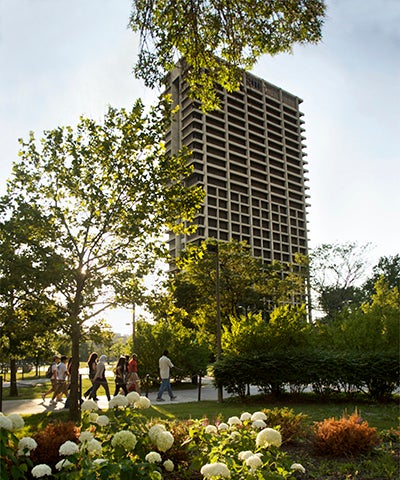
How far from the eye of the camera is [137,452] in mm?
3902

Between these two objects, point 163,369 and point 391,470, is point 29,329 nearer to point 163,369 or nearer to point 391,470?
point 163,369

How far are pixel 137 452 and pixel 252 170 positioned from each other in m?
97.7

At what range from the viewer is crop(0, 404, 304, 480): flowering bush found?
10.9 feet

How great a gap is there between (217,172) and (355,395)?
266 feet

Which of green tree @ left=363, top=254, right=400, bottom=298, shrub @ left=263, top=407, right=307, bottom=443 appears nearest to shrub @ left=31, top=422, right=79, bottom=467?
shrub @ left=263, top=407, right=307, bottom=443

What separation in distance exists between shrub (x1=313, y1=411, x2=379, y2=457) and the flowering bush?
0.97 metres

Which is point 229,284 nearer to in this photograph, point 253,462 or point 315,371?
point 315,371

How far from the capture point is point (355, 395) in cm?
1330

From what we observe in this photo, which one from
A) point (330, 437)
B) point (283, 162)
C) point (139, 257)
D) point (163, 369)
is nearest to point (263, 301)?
point (163, 369)

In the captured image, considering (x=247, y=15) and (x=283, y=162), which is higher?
(x=283, y=162)

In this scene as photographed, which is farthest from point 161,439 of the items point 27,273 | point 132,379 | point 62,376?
point 62,376

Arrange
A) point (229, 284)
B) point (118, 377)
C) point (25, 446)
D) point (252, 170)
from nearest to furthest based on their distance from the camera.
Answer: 1. point (25, 446)
2. point (118, 377)
3. point (229, 284)
4. point (252, 170)

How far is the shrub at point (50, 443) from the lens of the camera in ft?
16.0

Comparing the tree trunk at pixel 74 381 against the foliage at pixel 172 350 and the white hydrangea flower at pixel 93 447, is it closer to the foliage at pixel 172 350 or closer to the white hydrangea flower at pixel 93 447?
the white hydrangea flower at pixel 93 447
